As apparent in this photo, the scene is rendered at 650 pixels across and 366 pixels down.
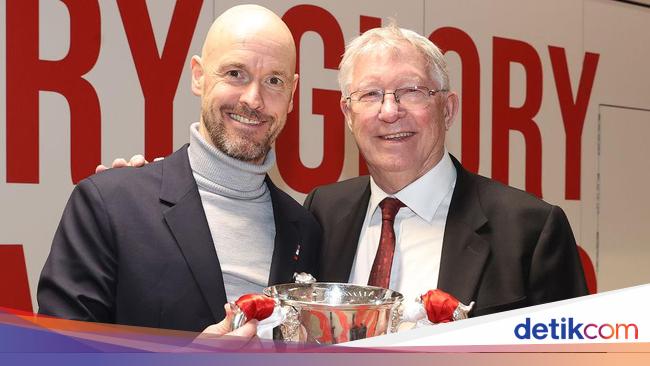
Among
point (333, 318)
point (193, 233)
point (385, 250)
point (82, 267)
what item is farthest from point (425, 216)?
point (82, 267)

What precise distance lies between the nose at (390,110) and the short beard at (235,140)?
0.99 ft

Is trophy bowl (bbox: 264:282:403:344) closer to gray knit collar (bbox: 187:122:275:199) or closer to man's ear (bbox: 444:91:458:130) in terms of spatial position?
gray knit collar (bbox: 187:122:275:199)

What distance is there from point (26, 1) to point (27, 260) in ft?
3.64

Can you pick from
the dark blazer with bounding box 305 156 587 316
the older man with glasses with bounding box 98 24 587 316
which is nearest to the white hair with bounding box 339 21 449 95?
the older man with glasses with bounding box 98 24 587 316

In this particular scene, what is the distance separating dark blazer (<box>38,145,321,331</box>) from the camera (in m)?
1.52

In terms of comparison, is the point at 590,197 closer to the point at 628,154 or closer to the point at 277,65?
the point at 628,154

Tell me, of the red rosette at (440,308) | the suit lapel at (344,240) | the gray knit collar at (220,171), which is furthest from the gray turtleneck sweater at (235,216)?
the red rosette at (440,308)

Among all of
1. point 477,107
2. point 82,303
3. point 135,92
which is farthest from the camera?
point 477,107

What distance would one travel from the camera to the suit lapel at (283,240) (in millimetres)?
1707

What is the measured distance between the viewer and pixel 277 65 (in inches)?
67.2

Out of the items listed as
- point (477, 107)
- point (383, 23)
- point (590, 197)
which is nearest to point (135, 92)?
point (383, 23)

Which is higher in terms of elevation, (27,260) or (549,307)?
(549,307)

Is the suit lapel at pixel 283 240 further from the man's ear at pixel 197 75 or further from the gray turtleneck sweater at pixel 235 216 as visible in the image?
the man's ear at pixel 197 75

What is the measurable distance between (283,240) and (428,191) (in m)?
0.43
